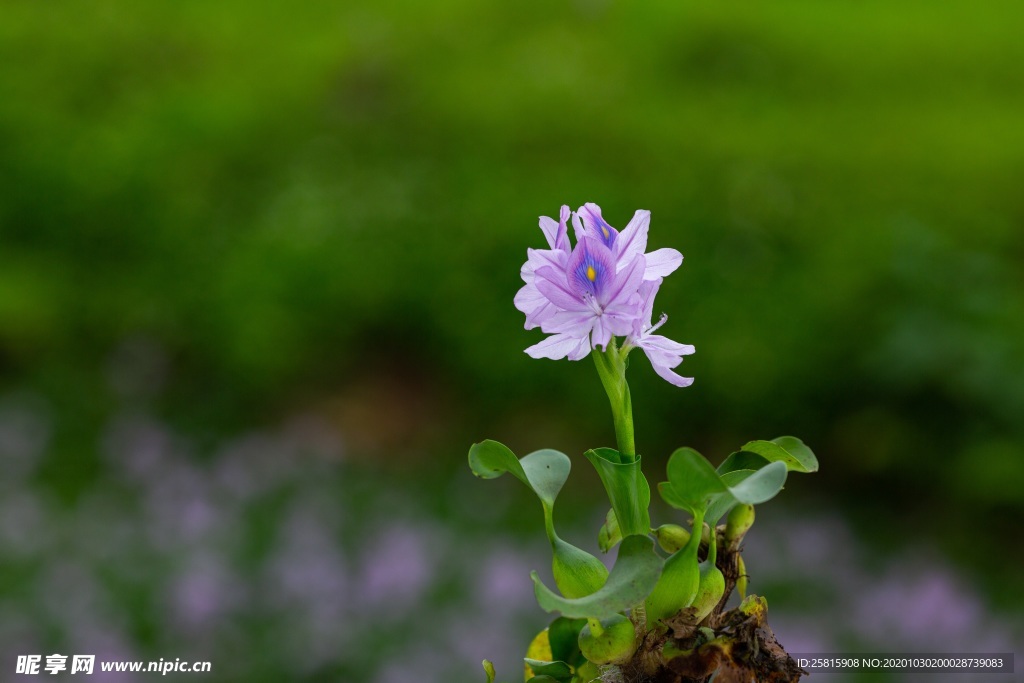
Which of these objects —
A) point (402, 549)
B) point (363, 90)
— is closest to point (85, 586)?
point (402, 549)

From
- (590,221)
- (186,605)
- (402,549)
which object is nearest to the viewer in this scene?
(590,221)

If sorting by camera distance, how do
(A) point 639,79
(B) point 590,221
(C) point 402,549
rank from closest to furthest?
1. (B) point 590,221
2. (C) point 402,549
3. (A) point 639,79

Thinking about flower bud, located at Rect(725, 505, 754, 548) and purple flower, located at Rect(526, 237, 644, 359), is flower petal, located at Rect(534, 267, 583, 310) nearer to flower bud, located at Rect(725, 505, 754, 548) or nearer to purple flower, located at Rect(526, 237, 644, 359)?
purple flower, located at Rect(526, 237, 644, 359)

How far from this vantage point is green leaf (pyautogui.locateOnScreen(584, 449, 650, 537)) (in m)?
0.53

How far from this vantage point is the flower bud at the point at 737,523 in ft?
1.83

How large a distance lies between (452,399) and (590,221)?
9.27ft

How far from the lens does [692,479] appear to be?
50 cm

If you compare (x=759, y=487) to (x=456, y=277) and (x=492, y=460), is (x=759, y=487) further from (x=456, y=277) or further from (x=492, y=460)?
(x=456, y=277)

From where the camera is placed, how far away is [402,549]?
2410 mm

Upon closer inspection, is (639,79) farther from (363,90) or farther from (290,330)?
(290,330)

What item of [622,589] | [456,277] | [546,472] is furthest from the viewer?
[456,277]

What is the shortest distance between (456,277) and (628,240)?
8.99ft

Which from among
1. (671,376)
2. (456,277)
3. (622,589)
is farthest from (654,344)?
(456,277)

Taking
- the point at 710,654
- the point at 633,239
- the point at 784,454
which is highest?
the point at 633,239
